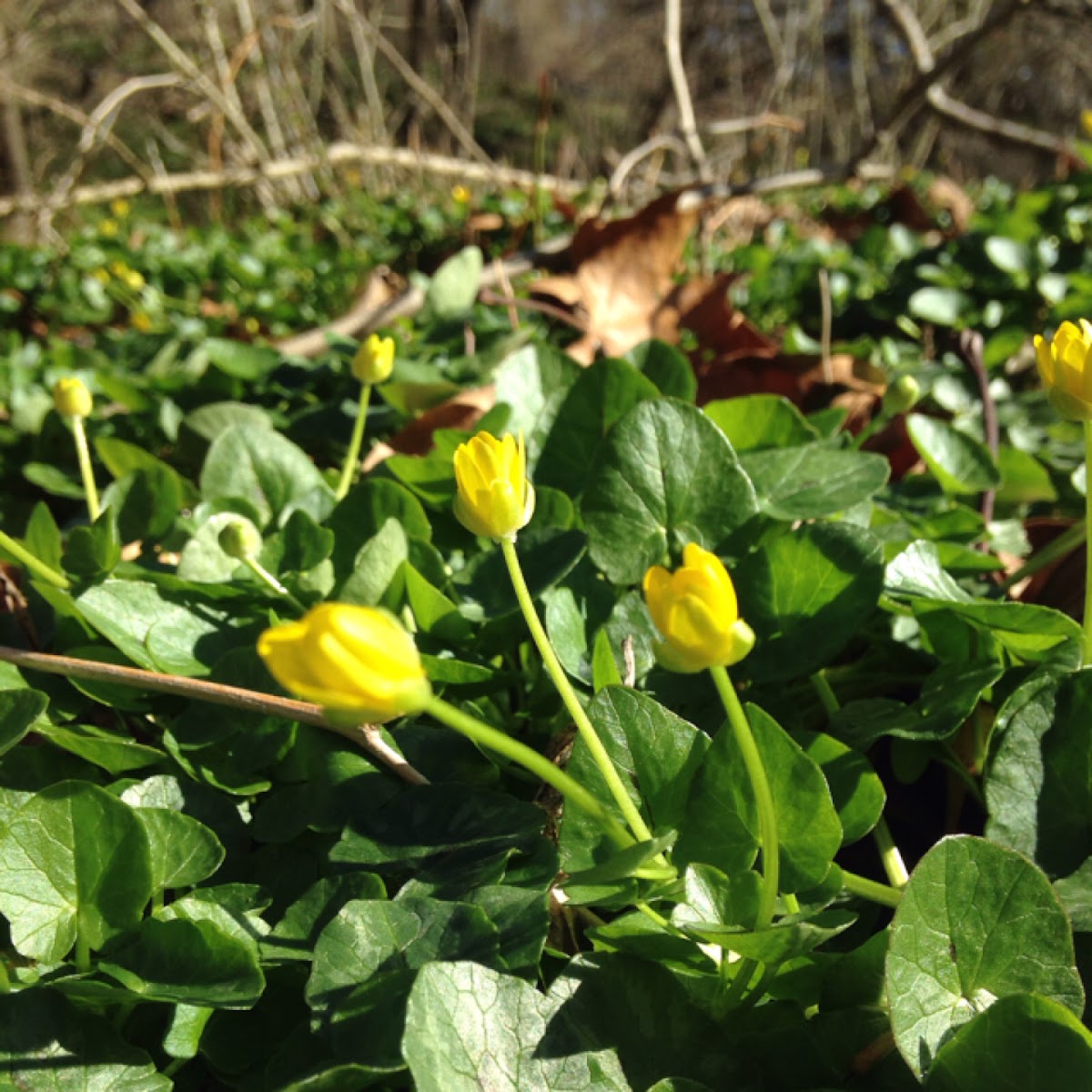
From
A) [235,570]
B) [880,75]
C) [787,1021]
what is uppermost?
[235,570]

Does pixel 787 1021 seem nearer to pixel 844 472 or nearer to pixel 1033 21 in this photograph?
pixel 844 472

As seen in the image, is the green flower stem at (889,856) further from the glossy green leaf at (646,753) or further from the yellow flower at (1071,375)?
the yellow flower at (1071,375)

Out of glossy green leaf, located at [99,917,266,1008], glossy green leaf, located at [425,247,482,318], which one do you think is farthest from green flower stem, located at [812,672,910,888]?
glossy green leaf, located at [425,247,482,318]

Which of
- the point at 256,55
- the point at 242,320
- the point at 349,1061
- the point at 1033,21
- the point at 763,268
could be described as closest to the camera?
the point at 349,1061

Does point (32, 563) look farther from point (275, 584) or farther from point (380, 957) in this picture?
point (380, 957)

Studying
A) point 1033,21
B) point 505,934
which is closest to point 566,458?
point 505,934
